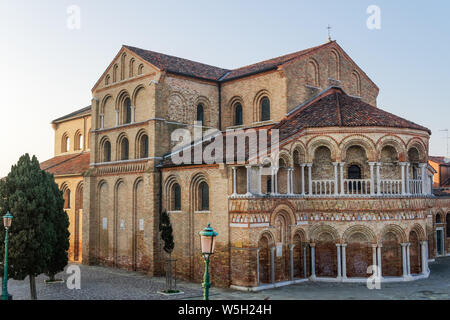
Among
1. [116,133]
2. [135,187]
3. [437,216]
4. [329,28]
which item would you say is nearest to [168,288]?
[135,187]

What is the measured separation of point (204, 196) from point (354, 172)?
776 centimetres

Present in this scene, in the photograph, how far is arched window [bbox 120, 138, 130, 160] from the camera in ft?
93.1

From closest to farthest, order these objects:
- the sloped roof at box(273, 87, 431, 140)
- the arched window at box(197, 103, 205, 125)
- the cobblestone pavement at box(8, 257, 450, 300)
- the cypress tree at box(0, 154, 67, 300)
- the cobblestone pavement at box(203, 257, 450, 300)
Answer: the cypress tree at box(0, 154, 67, 300) → the cobblestone pavement at box(203, 257, 450, 300) → the cobblestone pavement at box(8, 257, 450, 300) → the sloped roof at box(273, 87, 431, 140) → the arched window at box(197, 103, 205, 125)

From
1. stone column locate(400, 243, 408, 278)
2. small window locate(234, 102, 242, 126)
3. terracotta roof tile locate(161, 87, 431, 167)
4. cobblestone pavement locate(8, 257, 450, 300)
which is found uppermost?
small window locate(234, 102, 242, 126)

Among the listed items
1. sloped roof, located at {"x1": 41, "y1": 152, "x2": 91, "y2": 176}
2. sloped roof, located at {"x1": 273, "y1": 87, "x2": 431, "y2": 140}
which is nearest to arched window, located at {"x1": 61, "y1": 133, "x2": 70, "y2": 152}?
sloped roof, located at {"x1": 41, "y1": 152, "x2": 91, "y2": 176}

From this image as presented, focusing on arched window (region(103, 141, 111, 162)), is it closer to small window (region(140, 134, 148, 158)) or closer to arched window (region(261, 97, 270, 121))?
small window (region(140, 134, 148, 158))

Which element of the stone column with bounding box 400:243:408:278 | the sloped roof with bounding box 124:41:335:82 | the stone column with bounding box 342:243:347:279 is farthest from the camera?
the sloped roof with bounding box 124:41:335:82

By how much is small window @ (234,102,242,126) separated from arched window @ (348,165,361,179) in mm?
8007

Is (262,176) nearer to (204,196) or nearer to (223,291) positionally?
(204,196)

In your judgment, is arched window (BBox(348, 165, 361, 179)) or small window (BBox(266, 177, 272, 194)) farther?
arched window (BBox(348, 165, 361, 179))

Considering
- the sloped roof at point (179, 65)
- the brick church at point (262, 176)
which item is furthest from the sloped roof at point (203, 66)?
the brick church at point (262, 176)

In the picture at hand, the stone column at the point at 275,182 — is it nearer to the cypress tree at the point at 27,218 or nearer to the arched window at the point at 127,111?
the cypress tree at the point at 27,218

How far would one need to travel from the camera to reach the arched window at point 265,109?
26672 millimetres

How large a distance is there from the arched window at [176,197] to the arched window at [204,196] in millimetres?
1809
